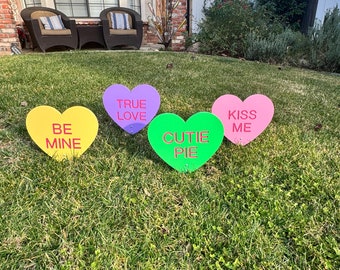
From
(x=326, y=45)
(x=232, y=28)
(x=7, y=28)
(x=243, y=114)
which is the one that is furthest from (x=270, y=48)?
(x=7, y=28)

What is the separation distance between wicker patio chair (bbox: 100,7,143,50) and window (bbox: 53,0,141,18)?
3.06 feet

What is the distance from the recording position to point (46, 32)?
649 cm

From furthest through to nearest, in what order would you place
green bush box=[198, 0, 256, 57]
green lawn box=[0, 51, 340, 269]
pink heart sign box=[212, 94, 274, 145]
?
green bush box=[198, 0, 256, 57] → pink heart sign box=[212, 94, 274, 145] → green lawn box=[0, 51, 340, 269]

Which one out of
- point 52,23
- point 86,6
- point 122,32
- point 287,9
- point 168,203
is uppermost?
point 86,6

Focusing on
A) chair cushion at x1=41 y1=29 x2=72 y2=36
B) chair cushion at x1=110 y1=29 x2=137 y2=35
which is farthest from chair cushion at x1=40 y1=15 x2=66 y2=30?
chair cushion at x1=110 y1=29 x2=137 y2=35

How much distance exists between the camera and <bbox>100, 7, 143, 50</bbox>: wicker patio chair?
276 inches

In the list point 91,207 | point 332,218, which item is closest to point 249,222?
point 332,218

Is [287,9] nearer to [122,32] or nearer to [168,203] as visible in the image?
[122,32]

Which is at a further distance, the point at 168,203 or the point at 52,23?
the point at 52,23

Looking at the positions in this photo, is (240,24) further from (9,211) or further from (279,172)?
(9,211)

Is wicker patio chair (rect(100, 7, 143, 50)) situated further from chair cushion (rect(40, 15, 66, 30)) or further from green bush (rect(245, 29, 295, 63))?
green bush (rect(245, 29, 295, 63))

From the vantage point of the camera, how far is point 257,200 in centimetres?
138

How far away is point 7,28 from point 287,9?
24.8ft

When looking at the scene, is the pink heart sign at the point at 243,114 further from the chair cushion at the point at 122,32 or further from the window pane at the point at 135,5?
the window pane at the point at 135,5
